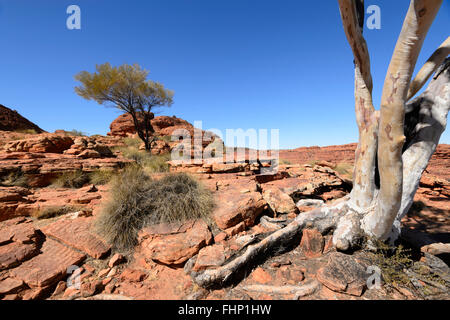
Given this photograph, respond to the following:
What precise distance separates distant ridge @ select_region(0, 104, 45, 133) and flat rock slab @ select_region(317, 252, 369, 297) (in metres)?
23.4

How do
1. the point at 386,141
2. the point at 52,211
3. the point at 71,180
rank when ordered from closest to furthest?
the point at 386,141 → the point at 52,211 → the point at 71,180

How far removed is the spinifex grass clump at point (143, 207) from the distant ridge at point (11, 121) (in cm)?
1984

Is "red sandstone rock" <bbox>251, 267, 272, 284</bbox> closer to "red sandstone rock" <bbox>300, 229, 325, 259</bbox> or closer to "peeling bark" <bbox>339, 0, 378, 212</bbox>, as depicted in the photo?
"red sandstone rock" <bbox>300, 229, 325, 259</bbox>

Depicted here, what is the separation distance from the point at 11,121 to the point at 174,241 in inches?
907

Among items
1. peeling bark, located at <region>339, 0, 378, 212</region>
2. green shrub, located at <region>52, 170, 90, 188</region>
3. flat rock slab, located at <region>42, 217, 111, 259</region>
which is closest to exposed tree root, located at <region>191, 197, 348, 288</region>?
peeling bark, located at <region>339, 0, 378, 212</region>

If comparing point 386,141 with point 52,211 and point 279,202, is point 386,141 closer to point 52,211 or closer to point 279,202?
point 279,202

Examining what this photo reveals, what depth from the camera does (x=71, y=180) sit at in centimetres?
549

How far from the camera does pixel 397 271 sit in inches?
92.1

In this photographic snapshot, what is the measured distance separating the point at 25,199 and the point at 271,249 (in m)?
5.33

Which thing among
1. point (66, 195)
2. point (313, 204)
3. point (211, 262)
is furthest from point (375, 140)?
point (66, 195)

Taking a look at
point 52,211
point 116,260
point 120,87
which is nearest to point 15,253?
point 52,211

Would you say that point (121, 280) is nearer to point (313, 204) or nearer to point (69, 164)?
point (313, 204)

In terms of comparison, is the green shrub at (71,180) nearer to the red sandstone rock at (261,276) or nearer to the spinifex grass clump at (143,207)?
the spinifex grass clump at (143,207)

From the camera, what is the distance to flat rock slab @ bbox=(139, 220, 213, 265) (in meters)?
→ 2.59
